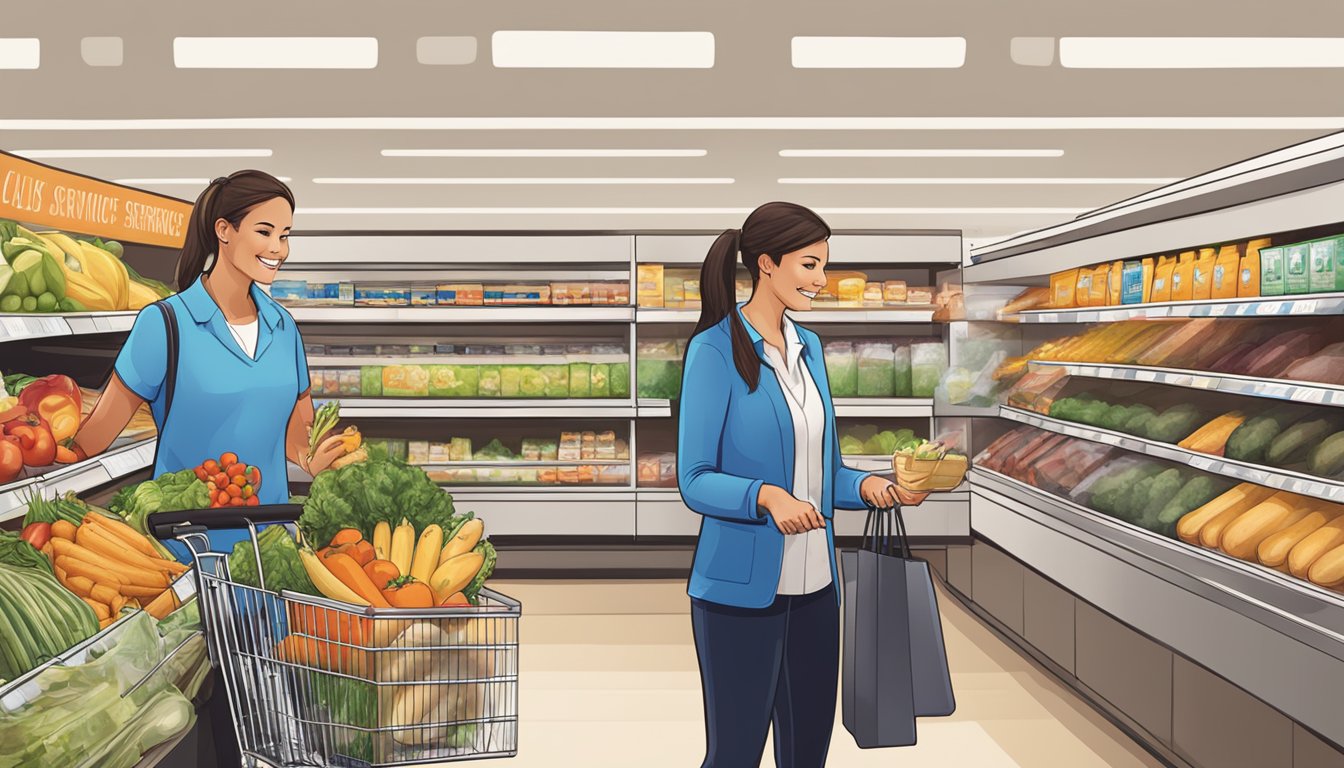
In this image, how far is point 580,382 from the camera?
543cm

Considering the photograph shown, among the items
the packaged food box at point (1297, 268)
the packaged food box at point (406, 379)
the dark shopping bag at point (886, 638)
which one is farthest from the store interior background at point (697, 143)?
the packaged food box at point (1297, 268)

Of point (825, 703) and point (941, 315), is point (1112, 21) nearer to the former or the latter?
point (941, 315)

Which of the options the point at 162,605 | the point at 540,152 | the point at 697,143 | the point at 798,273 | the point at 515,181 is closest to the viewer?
the point at 162,605

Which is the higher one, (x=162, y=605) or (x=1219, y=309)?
(x=1219, y=309)

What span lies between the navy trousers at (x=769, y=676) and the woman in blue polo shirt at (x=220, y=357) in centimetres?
108

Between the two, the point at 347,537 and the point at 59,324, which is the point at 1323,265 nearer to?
the point at 347,537

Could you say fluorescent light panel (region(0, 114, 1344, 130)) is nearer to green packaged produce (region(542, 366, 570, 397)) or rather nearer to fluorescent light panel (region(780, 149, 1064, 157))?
fluorescent light panel (region(780, 149, 1064, 157))

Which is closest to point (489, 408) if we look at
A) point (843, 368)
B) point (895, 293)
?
point (843, 368)

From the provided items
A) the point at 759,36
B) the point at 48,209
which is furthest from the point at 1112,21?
the point at 48,209

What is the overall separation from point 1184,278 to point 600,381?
3.16m

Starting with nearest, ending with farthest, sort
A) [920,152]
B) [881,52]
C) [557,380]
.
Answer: [557,380]
[881,52]
[920,152]

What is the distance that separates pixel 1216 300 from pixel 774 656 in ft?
6.57

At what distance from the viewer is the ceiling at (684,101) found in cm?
577

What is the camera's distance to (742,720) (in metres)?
2.03
